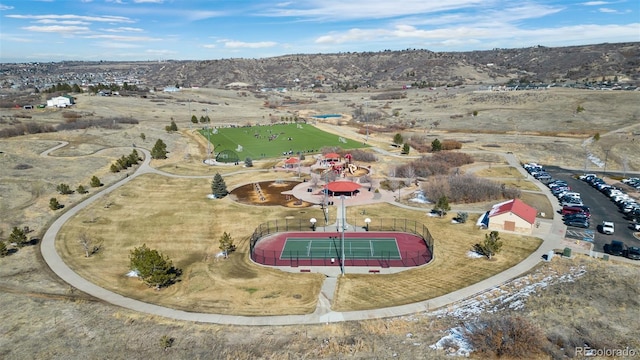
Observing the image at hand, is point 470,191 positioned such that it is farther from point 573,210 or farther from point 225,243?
point 225,243

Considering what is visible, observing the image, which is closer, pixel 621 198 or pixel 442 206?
pixel 442 206

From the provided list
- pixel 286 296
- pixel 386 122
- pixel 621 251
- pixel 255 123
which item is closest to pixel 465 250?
pixel 621 251

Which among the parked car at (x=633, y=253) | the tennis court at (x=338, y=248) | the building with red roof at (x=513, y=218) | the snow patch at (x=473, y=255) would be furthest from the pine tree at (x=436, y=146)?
the parked car at (x=633, y=253)

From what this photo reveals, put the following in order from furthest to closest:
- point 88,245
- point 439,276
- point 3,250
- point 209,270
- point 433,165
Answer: point 433,165, point 88,245, point 3,250, point 209,270, point 439,276

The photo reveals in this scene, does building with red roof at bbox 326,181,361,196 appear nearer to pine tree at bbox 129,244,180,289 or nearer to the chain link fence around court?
the chain link fence around court

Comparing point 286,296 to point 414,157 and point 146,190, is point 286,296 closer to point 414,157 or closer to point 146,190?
point 146,190

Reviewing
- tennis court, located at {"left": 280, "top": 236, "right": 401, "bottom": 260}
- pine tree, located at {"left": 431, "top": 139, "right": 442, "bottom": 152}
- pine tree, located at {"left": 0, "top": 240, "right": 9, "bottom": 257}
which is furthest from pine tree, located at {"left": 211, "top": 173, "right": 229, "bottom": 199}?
pine tree, located at {"left": 431, "top": 139, "right": 442, "bottom": 152}

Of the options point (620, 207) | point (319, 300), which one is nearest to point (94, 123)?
point (319, 300)
